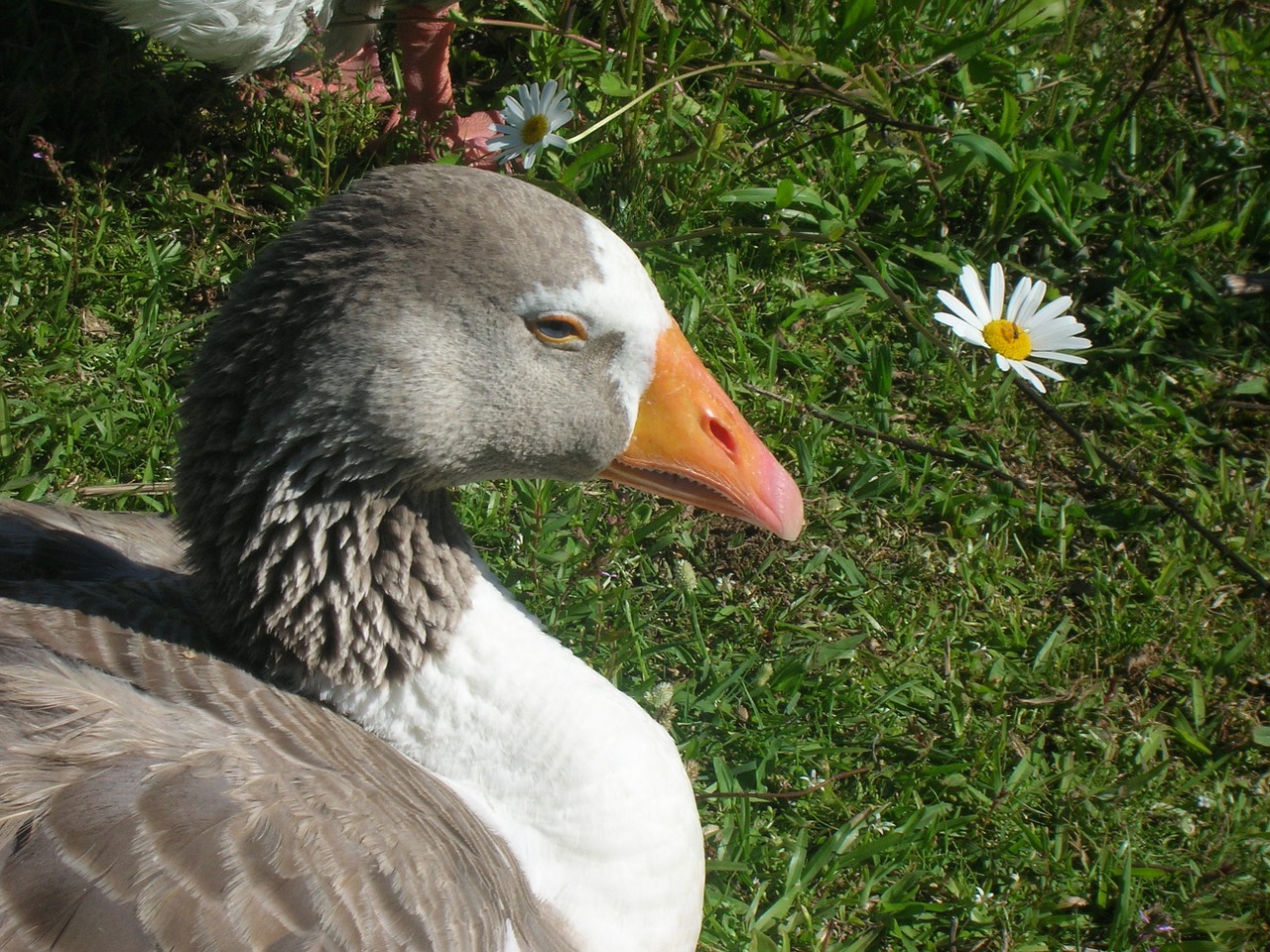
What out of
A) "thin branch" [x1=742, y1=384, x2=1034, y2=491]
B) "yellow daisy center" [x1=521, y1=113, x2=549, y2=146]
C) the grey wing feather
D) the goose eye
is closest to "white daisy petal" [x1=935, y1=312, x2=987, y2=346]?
"thin branch" [x1=742, y1=384, x2=1034, y2=491]

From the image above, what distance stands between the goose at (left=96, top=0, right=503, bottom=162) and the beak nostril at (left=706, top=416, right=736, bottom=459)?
2.05 m

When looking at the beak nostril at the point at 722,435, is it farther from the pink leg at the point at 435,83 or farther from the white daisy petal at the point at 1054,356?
the pink leg at the point at 435,83

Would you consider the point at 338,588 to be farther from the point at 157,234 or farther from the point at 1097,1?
the point at 1097,1

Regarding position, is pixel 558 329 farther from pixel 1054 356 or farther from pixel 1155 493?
pixel 1155 493

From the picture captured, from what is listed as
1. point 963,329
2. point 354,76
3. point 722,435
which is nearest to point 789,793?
point 722,435

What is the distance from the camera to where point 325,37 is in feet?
12.9

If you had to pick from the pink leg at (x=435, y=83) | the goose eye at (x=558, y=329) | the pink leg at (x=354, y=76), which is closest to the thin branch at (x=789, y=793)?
the goose eye at (x=558, y=329)

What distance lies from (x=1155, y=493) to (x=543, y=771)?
2.36 metres

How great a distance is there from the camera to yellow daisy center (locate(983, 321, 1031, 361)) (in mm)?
3344

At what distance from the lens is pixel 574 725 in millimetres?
2193

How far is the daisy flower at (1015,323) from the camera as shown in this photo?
10.8 feet

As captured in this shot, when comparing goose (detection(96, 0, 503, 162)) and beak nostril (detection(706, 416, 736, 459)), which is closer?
beak nostril (detection(706, 416, 736, 459))

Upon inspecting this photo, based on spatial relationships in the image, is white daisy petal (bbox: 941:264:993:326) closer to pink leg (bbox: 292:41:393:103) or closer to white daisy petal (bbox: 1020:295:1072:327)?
white daisy petal (bbox: 1020:295:1072:327)

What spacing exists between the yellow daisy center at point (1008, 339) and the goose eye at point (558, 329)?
1.68m
